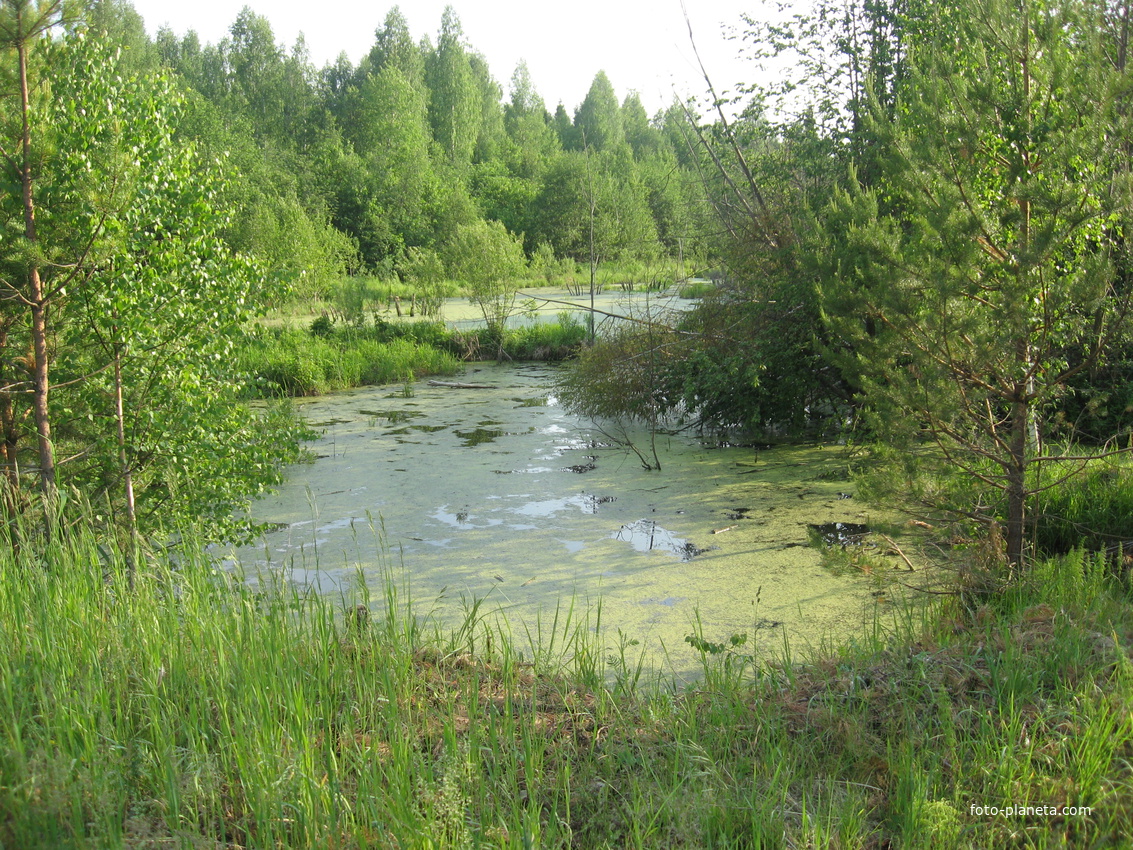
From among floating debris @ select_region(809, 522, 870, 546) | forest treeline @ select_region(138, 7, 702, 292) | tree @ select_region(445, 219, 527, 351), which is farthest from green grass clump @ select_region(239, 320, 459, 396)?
forest treeline @ select_region(138, 7, 702, 292)

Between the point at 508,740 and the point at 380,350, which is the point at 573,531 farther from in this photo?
the point at 380,350

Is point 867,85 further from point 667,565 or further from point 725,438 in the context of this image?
point 667,565

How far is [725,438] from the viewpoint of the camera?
830 centimetres

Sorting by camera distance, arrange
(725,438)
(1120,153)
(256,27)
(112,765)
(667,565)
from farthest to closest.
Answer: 1. (256,27)
2. (725,438)
3. (667,565)
4. (1120,153)
5. (112,765)

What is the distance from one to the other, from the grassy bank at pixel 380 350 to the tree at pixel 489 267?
1.77ft

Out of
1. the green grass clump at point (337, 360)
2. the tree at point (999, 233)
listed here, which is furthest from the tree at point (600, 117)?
the tree at point (999, 233)

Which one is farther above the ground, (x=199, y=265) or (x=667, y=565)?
(x=199, y=265)

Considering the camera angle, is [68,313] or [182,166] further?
[182,166]

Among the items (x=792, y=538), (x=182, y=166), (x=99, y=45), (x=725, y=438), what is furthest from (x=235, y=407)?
(x=725, y=438)

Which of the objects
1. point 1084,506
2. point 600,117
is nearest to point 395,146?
point 600,117

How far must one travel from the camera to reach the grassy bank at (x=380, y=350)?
11773 millimetres

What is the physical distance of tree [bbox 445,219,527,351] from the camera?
15094 mm

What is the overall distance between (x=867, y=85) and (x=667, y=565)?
4.28 m

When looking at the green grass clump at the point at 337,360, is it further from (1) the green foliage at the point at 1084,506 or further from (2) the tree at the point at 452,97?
(2) the tree at the point at 452,97
